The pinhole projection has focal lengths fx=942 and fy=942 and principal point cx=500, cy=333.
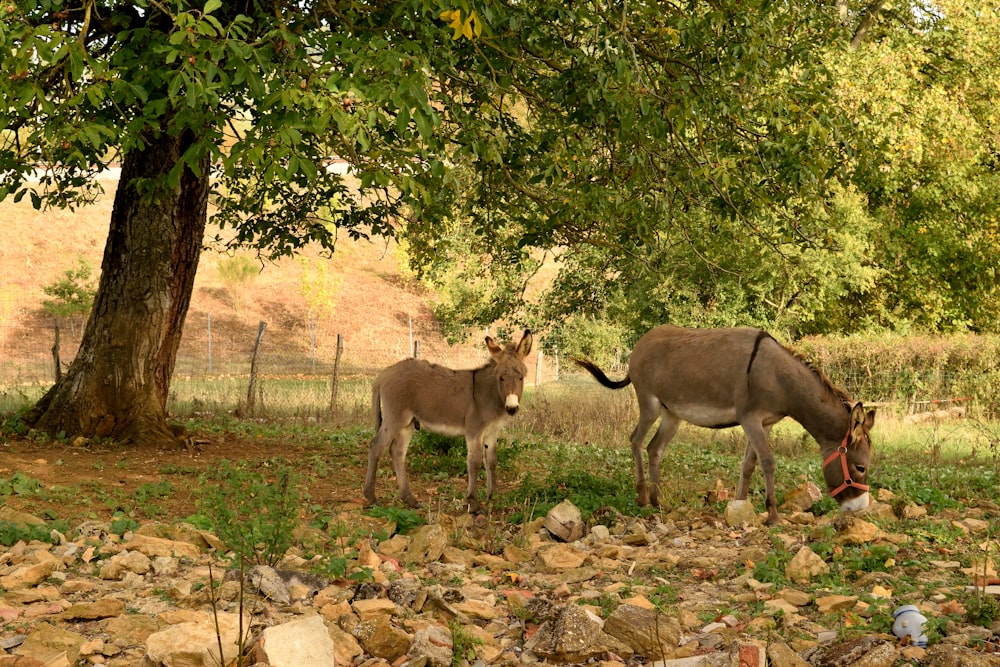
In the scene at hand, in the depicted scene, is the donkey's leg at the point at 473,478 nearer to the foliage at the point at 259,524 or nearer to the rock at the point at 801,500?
the foliage at the point at 259,524

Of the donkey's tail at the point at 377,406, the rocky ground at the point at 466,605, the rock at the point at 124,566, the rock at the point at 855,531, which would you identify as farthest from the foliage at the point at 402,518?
the rock at the point at 855,531

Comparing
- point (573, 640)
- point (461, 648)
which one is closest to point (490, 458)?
point (573, 640)

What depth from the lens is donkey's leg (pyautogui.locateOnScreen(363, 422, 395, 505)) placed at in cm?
1002

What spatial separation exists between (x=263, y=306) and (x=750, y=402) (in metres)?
53.5

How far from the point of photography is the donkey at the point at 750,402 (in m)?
9.47

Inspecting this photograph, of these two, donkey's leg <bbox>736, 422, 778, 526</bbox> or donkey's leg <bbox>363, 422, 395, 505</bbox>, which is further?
donkey's leg <bbox>363, 422, 395, 505</bbox>

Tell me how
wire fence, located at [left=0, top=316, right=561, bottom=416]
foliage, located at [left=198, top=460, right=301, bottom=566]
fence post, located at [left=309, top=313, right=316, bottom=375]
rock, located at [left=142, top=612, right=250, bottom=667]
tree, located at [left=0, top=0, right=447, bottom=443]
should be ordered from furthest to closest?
1. fence post, located at [left=309, top=313, right=316, bottom=375]
2. wire fence, located at [left=0, top=316, right=561, bottom=416]
3. tree, located at [left=0, top=0, right=447, bottom=443]
4. foliage, located at [left=198, top=460, right=301, bottom=566]
5. rock, located at [left=142, top=612, right=250, bottom=667]

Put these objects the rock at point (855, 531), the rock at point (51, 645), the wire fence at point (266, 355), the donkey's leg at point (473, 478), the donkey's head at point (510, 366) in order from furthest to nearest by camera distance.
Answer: the wire fence at point (266, 355)
the donkey's leg at point (473, 478)
the donkey's head at point (510, 366)
the rock at point (855, 531)
the rock at point (51, 645)

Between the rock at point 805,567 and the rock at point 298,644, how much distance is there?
3.65m

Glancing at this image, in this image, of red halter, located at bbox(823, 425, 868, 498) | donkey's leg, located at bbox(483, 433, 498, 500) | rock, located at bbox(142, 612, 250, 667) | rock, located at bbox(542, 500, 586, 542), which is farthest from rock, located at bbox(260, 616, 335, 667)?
red halter, located at bbox(823, 425, 868, 498)

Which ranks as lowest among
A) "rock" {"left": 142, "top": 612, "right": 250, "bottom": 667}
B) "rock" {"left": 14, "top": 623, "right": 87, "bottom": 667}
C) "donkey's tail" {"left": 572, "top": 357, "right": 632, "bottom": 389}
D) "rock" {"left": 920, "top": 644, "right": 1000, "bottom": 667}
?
"rock" {"left": 14, "top": 623, "right": 87, "bottom": 667}

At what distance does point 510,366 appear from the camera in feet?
31.9

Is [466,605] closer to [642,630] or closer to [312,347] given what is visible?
[642,630]

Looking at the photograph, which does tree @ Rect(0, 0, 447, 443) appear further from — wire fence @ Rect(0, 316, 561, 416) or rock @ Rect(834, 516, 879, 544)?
wire fence @ Rect(0, 316, 561, 416)
